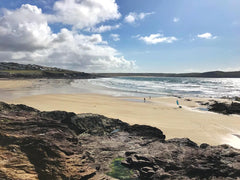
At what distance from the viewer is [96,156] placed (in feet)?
22.6

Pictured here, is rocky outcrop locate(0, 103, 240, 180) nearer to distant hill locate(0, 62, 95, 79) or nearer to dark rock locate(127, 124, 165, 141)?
dark rock locate(127, 124, 165, 141)

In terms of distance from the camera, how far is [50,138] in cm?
581

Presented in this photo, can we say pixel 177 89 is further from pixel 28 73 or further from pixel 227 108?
pixel 28 73

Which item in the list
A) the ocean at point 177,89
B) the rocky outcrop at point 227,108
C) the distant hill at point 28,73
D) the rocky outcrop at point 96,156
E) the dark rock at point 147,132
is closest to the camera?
the rocky outcrop at point 96,156

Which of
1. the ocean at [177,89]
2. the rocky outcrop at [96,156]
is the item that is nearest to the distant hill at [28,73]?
the ocean at [177,89]

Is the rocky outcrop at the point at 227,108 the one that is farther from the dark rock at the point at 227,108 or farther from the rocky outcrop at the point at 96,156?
the rocky outcrop at the point at 96,156

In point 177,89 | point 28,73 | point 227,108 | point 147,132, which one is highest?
point 28,73

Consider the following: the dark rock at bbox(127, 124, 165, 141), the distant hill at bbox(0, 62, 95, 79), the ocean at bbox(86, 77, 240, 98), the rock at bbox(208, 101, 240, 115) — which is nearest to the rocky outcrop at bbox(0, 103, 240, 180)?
the dark rock at bbox(127, 124, 165, 141)

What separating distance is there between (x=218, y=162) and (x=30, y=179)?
6.19m

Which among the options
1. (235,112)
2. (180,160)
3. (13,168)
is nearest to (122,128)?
(180,160)

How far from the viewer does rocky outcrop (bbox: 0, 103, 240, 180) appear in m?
4.63

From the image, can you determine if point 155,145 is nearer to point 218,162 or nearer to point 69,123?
point 218,162

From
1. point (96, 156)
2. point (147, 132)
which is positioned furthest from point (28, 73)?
point (96, 156)

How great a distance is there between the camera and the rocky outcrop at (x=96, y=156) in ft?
15.2
